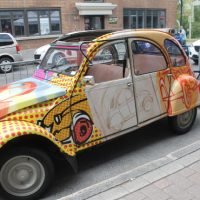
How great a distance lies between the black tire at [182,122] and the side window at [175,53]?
0.84 m

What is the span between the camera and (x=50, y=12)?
70.9ft

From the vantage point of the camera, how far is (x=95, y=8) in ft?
76.2

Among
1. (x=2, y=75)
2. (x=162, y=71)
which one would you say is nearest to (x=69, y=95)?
(x=162, y=71)

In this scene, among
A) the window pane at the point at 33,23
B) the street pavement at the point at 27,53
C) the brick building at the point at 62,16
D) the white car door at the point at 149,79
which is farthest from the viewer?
the window pane at the point at 33,23

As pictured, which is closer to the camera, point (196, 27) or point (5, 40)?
point (5, 40)

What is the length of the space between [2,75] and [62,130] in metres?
3.74

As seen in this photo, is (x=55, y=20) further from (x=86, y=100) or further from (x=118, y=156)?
(x=86, y=100)

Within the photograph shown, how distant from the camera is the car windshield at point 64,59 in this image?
3975 millimetres

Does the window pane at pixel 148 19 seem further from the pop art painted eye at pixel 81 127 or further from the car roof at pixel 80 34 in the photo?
the pop art painted eye at pixel 81 127

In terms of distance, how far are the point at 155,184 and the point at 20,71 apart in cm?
418

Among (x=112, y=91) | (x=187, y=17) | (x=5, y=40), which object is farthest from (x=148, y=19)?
(x=112, y=91)

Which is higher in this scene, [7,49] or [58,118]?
[7,49]

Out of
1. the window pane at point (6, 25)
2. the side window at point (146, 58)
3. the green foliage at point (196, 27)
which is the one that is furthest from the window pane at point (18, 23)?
the green foliage at point (196, 27)

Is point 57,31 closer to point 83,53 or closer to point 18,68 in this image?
point 18,68
